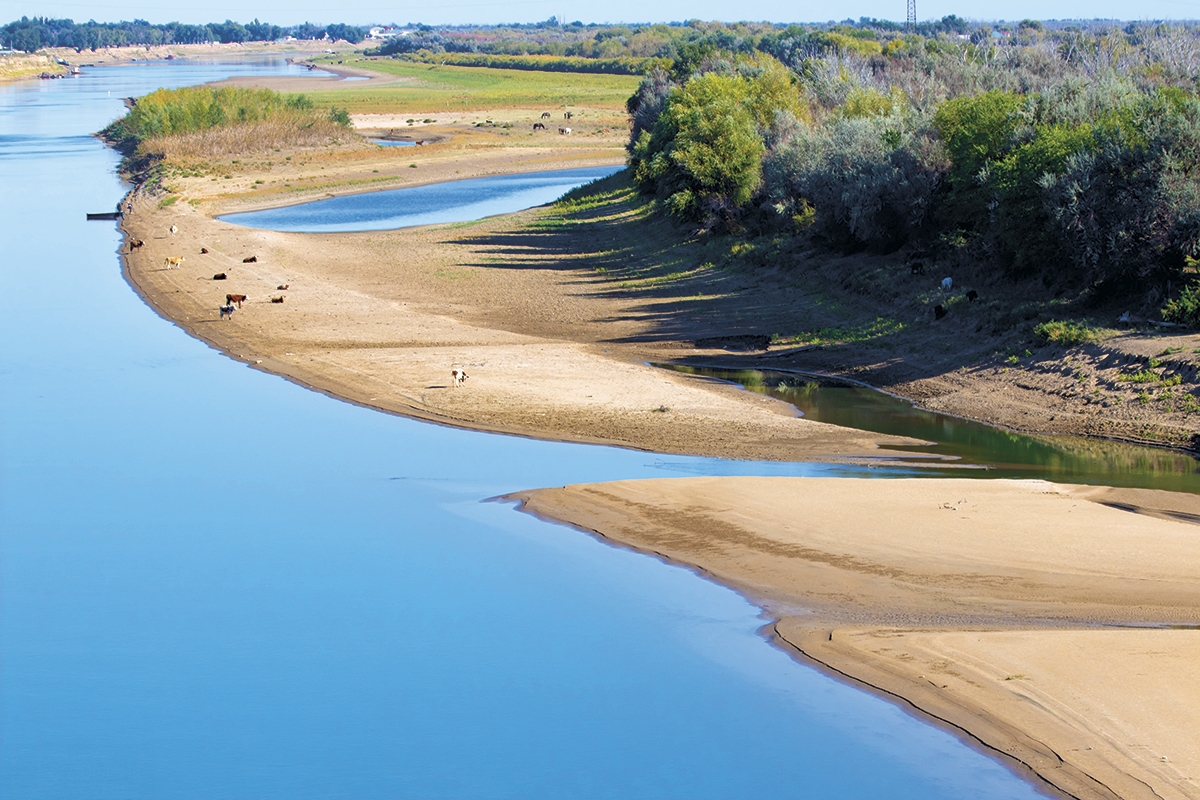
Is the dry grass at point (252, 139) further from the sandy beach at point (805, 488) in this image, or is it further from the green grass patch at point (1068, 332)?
the green grass patch at point (1068, 332)

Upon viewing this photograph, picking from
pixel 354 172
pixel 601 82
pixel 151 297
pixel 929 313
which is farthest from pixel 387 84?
pixel 929 313

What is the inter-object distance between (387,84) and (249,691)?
166425 mm

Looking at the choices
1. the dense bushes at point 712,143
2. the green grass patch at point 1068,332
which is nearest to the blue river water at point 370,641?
the green grass patch at point 1068,332

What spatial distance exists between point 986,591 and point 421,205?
5463 centimetres

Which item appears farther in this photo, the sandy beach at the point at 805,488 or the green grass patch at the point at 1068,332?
the green grass patch at the point at 1068,332

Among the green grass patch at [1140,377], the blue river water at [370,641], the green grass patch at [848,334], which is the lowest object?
the blue river water at [370,641]

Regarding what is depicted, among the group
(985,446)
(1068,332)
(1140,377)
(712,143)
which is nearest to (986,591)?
(985,446)

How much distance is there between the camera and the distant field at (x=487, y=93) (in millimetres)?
128500

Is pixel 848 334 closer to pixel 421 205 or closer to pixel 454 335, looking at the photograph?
pixel 454 335

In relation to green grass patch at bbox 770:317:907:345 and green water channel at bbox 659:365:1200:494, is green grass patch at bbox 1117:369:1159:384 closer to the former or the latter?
green water channel at bbox 659:365:1200:494

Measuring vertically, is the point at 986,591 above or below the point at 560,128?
below

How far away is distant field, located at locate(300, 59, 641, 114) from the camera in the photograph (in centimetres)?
12850

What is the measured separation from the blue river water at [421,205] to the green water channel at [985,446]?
34.9 meters

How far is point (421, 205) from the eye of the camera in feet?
220
